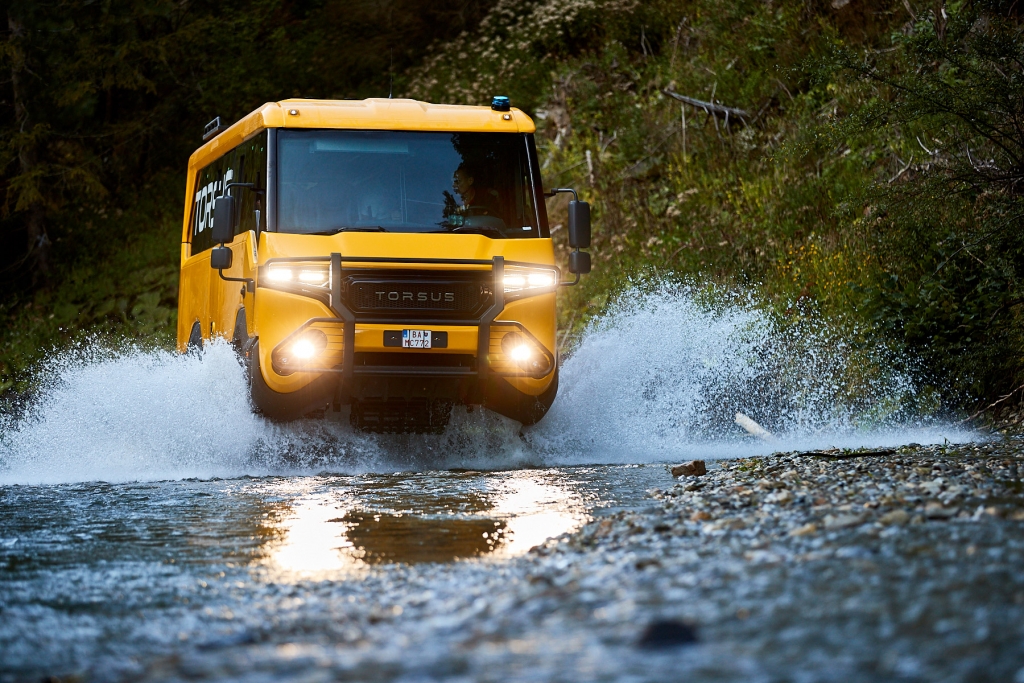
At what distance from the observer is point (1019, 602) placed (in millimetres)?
4129

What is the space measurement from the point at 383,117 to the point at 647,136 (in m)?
9.08

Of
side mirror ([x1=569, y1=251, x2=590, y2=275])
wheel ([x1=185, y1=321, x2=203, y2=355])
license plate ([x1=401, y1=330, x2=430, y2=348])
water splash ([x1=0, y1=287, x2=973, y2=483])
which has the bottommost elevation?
water splash ([x1=0, y1=287, x2=973, y2=483])

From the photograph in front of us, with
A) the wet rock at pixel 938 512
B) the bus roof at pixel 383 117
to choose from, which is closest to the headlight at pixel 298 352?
the bus roof at pixel 383 117

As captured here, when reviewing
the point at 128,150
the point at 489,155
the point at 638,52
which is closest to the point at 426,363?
the point at 489,155

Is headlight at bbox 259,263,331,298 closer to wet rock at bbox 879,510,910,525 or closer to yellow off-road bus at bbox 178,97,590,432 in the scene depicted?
yellow off-road bus at bbox 178,97,590,432

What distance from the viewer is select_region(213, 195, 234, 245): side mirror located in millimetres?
10680

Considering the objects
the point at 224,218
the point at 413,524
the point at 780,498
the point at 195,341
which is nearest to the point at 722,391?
the point at 224,218

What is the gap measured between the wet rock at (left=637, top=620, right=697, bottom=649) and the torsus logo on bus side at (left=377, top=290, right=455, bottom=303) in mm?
6234

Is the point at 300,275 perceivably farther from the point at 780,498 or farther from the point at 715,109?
the point at 715,109

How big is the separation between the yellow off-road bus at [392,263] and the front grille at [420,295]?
0.01 meters

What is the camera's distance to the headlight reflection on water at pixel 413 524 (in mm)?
5934

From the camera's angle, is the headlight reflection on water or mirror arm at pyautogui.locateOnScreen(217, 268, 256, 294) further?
mirror arm at pyautogui.locateOnScreen(217, 268, 256, 294)

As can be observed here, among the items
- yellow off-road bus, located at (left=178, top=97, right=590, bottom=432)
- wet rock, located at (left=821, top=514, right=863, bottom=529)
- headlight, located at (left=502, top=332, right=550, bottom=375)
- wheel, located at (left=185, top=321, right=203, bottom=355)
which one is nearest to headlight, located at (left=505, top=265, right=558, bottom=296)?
yellow off-road bus, located at (left=178, top=97, right=590, bottom=432)

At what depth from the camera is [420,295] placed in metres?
10.1
